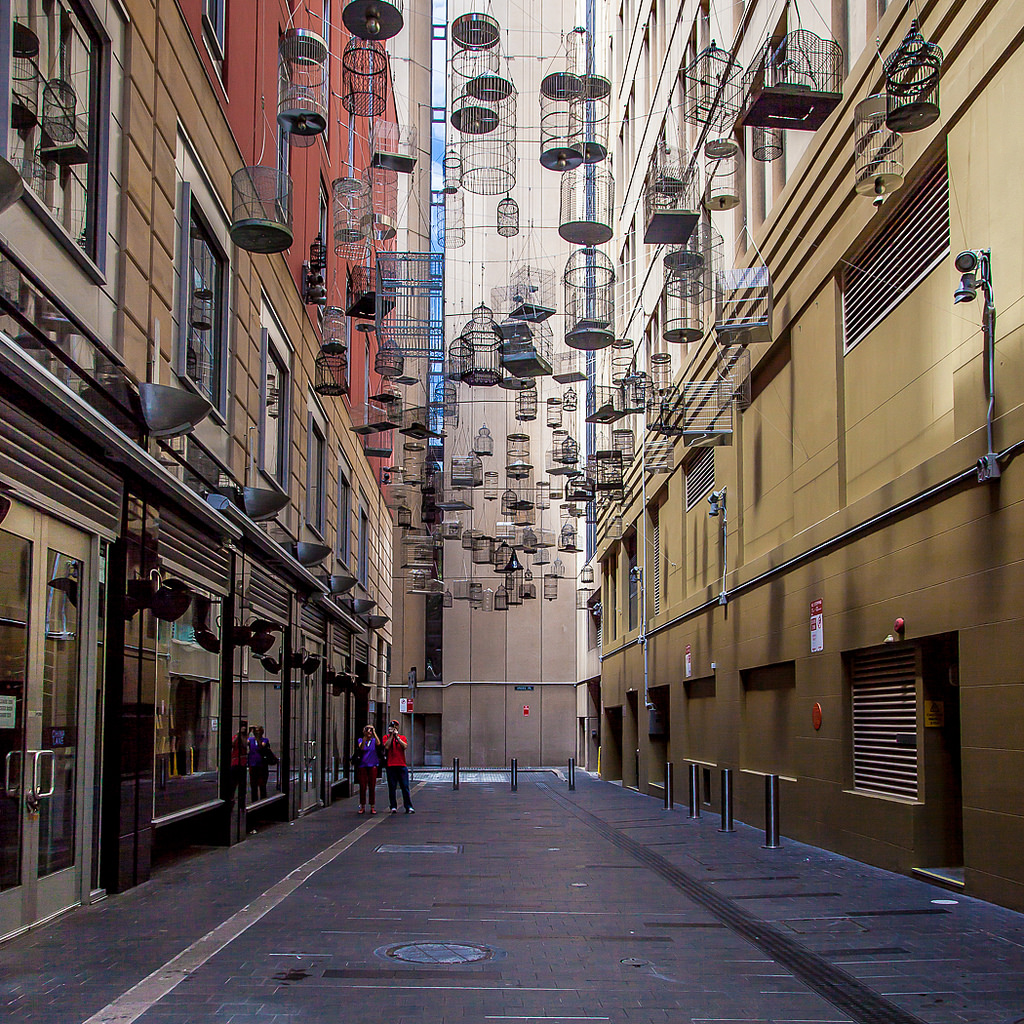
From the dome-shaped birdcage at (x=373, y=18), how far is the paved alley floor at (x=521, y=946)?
781 cm

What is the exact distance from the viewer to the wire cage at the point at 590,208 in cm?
1230

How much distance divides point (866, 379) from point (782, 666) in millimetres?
5286

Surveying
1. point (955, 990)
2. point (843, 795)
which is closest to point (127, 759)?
point (955, 990)

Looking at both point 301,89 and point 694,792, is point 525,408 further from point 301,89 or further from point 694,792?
point 301,89

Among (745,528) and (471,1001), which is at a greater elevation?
(745,528)

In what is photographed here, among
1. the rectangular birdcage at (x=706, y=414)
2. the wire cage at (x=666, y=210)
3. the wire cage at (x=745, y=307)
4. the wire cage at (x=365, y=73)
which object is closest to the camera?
the wire cage at (x=365, y=73)

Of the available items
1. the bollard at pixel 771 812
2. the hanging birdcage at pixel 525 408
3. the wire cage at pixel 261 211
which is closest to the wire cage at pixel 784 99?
the wire cage at pixel 261 211

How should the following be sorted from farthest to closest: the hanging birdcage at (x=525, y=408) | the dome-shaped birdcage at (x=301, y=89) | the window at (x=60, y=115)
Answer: the hanging birdcage at (x=525, y=408) → the dome-shaped birdcage at (x=301, y=89) → the window at (x=60, y=115)

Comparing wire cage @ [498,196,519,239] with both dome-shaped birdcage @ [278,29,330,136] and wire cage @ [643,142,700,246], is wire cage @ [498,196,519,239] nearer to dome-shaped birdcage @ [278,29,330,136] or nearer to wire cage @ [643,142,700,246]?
wire cage @ [643,142,700,246]

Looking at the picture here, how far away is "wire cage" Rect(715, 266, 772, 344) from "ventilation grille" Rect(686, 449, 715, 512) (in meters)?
5.29

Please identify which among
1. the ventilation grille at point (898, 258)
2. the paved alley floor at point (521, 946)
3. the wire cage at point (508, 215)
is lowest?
the paved alley floor at point (521, 946)

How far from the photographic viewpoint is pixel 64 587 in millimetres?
9492

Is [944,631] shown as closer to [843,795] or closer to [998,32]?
[843,795]

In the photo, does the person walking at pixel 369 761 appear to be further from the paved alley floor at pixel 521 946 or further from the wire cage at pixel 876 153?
the wire cage at pixel 876 153
